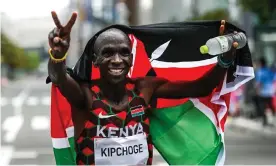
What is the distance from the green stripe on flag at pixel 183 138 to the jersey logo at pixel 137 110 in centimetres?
26

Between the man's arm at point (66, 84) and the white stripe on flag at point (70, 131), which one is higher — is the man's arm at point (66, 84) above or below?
above

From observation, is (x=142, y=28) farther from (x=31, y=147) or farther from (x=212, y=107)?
(x=31, y=147)

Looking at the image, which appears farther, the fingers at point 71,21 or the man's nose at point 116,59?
the man's nose at point 116,59

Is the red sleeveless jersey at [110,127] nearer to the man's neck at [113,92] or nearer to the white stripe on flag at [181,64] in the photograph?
the man's neck at [113,92]

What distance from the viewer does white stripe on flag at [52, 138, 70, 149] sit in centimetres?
400

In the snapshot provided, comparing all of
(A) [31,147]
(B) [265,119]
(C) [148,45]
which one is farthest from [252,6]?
(C) [148,45]

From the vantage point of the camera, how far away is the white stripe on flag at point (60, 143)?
400cm

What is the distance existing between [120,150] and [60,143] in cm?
34

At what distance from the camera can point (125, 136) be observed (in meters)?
3.89

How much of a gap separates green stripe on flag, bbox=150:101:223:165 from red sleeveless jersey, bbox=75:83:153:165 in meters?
0.25

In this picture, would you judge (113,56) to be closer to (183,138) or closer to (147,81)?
(147,81)

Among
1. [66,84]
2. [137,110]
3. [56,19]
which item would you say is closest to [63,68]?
[66,84]

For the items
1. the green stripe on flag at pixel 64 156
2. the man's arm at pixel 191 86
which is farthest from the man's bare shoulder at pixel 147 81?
the green stripe on flag at pixel 64 156

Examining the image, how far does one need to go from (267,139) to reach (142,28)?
1206 cm
